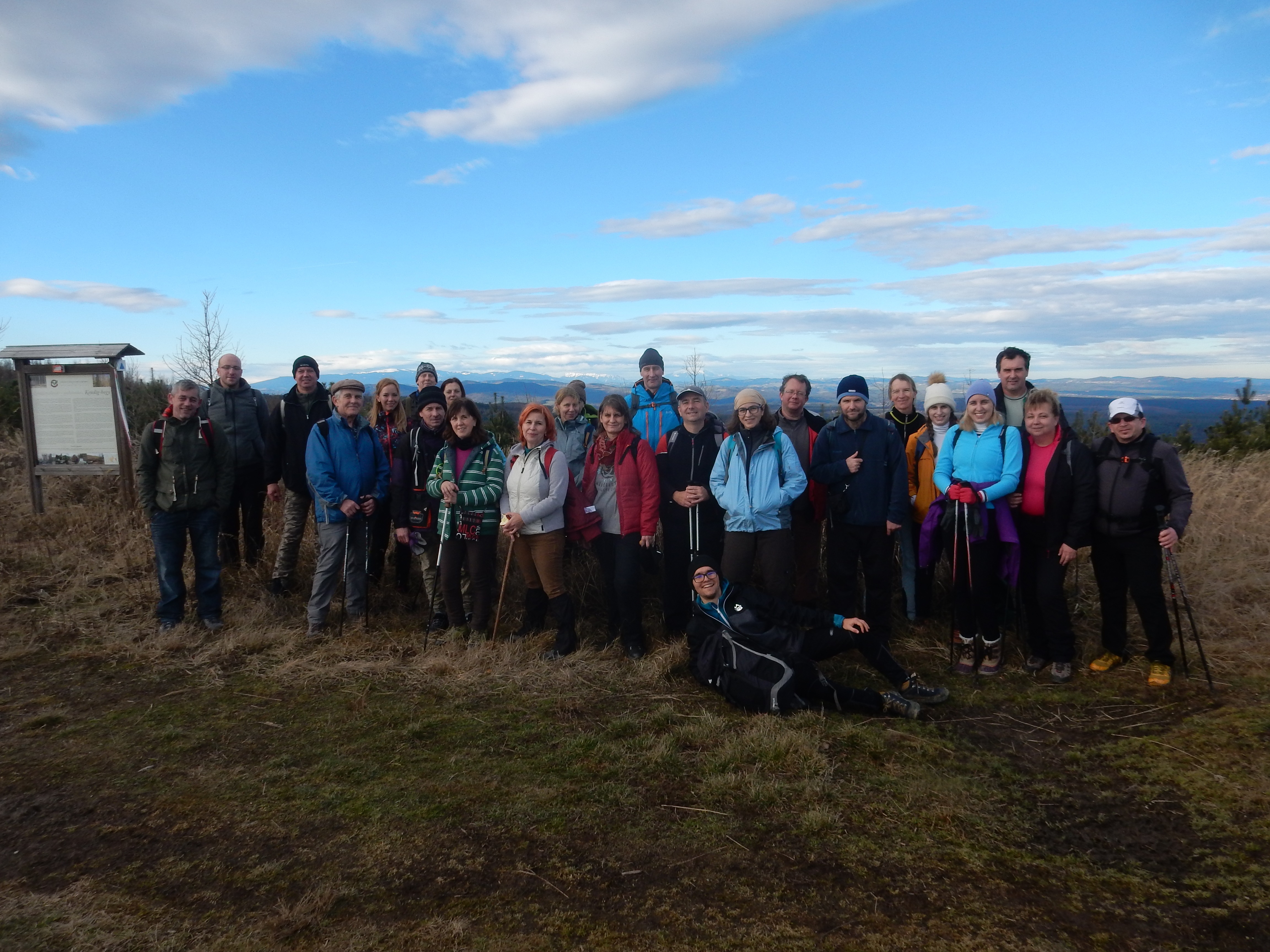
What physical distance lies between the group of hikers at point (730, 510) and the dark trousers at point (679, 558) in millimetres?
19

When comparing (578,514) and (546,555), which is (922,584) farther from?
(546,555)

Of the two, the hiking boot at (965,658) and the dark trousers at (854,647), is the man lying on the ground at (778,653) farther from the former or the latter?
the hiking boot at (965,658)

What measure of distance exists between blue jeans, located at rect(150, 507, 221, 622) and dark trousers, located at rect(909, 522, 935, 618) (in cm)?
567

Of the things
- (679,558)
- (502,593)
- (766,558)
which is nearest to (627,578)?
(679,558)

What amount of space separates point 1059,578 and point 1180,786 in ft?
5.33

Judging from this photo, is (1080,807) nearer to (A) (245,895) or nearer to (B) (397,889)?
(B) (397,889)

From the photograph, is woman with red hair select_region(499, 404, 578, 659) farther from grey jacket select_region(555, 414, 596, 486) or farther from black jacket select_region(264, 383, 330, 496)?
black jacket select_region(264, 383, 330, 496)

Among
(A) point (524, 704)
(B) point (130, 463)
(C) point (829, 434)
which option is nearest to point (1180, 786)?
(C) point (829, 434)

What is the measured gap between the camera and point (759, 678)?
5023mm

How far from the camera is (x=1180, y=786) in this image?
415 cm

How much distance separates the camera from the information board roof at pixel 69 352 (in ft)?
26.9

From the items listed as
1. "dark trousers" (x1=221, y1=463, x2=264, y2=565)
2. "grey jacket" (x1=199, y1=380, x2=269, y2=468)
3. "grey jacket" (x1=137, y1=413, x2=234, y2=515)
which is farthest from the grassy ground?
"grey jacket" (x1=199, y1=380, x2=269, y2=468)

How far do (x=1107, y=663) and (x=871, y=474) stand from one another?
207cm

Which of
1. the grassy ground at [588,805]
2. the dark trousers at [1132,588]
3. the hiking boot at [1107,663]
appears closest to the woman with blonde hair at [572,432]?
the grassy ground at [588,805]
